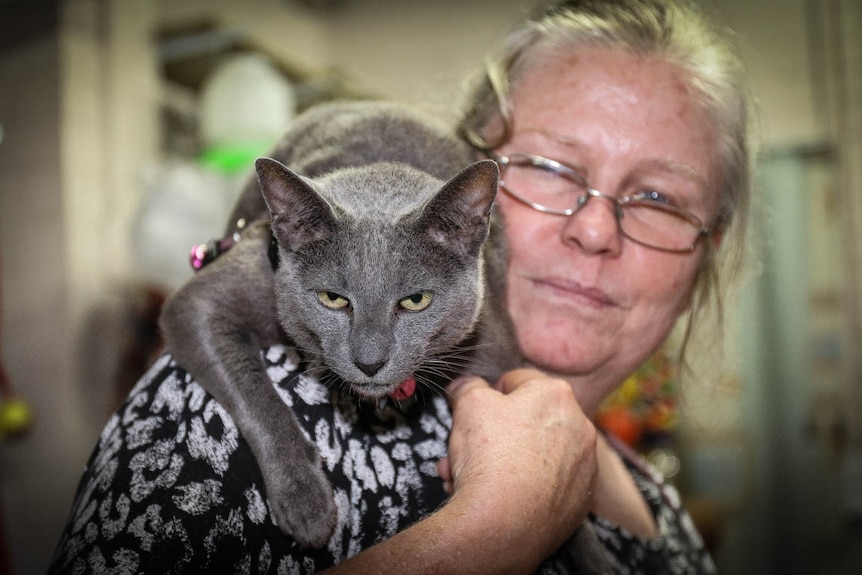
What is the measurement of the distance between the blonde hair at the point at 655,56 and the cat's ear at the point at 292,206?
41 centimetres

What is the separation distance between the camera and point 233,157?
8.85 ft

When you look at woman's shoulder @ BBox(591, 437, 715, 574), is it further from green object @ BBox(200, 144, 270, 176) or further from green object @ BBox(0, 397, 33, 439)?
green object @ BBox(0, 397, 33, 439)

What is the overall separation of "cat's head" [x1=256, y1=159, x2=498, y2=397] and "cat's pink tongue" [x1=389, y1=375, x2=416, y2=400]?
0.10ft

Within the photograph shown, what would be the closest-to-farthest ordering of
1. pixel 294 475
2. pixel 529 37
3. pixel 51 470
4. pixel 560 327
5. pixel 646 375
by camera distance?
pixel 294 475, pixel 560 327, pixel 529 37, pixel 646 375, pixel 51 470


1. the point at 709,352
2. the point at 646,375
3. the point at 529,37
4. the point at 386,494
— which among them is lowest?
the point at 646,375

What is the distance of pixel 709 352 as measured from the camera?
1651mm

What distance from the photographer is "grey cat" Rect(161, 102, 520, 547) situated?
925 millimetres

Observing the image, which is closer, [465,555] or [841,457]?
[465,555]

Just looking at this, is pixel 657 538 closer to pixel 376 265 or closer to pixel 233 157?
pixel 376 265

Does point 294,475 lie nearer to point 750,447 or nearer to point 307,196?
point 307,196

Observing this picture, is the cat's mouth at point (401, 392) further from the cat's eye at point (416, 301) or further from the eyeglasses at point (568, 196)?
the eyeglasses at point (568, 196)

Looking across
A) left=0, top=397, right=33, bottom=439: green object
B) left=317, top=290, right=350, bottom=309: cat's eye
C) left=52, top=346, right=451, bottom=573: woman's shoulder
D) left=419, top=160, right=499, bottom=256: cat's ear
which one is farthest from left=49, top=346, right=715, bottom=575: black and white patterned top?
left=0, top=397, right=33, bottom=439: green object

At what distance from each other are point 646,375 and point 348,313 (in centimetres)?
182

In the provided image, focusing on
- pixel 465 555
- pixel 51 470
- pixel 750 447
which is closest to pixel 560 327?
pixel 465 555
